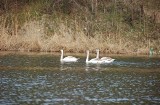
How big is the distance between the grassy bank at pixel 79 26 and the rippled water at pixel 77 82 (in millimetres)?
9546

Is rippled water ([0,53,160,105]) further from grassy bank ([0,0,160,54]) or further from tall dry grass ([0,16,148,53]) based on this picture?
grassy bank ([0,0,160,54])

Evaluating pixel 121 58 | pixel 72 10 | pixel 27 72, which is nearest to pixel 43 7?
pixel 72 10

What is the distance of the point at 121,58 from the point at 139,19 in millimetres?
19868

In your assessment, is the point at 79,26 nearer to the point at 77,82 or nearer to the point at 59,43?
the point at 59,43

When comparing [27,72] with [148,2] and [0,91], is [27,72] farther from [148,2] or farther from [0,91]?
[148,2]

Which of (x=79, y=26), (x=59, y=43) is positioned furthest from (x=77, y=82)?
(x=79, y=26)

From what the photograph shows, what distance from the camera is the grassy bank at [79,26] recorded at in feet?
183

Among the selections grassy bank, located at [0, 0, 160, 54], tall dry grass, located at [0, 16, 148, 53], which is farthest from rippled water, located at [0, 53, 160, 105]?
grassy bank, located at [0, 0, 160, 54]

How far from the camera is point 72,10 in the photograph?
69.3 m

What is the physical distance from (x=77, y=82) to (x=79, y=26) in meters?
31.8

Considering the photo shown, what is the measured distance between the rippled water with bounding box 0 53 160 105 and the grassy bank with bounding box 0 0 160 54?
376 inches

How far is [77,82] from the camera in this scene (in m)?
31.0

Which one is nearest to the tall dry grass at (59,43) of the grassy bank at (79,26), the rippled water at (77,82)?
the grassy bank at (79,26)

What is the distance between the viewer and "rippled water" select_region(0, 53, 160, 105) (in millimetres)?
24766
